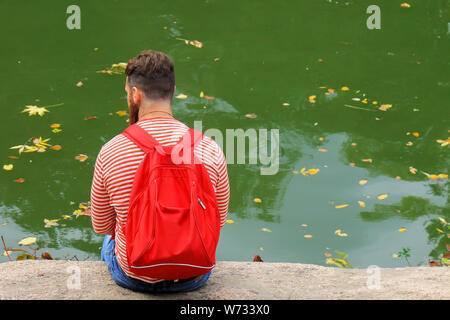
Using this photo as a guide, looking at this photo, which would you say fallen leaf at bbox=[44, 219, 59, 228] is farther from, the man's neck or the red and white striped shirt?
the man's neck

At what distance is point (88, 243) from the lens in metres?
3.98

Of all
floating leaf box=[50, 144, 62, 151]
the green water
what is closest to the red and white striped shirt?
the green water

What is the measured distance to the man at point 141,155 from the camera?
224cm

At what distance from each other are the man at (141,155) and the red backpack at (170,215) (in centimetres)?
7

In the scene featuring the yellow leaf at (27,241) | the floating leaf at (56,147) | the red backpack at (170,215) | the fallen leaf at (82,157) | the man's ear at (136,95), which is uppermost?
the man's ear at (136,95)

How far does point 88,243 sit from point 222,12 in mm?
5135

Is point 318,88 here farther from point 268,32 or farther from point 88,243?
point 88,243

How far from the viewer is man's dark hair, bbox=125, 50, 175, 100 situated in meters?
2.33

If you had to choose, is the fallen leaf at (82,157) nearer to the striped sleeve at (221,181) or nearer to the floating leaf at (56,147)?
the floating leaf at (56,147)

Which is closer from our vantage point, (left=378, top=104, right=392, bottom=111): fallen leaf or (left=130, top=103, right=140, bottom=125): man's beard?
(left=130, top=103, right=140, bottom=125): man's beard

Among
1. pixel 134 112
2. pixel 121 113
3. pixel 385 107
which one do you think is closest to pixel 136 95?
pixel 134 112

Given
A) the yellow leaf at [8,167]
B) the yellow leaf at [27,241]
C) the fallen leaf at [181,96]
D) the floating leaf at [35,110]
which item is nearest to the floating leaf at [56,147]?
the yellow leaf at [8,167]

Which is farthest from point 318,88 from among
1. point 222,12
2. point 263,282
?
point 263,282

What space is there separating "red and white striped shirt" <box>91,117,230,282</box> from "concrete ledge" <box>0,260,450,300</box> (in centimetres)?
29
